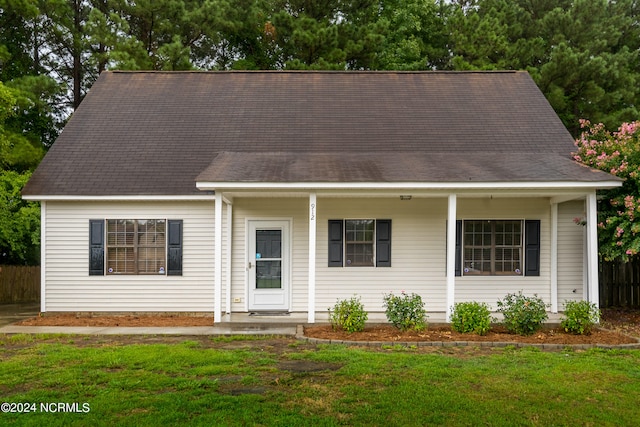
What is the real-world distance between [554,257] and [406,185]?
3964 mm

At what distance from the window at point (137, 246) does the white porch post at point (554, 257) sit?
8056 millimetres

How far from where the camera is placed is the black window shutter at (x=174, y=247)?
1119 cm

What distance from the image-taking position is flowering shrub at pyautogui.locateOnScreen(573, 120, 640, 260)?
983 cm

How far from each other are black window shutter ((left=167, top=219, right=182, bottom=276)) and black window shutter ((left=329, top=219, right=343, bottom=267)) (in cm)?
313

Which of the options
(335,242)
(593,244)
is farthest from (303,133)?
(593,244)

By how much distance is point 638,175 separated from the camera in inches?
383

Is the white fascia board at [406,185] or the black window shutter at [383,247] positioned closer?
the white fascia board at [406,185]

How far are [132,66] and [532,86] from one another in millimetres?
13368

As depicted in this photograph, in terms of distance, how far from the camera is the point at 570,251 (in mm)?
11438

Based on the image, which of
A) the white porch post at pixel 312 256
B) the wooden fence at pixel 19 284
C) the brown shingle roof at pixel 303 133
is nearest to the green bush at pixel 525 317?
the brown shingle roof at pixel 303 133

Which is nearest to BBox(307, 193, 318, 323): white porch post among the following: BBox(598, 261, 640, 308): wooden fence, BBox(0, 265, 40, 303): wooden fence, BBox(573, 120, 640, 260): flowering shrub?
BBox(573, 120, 640, 260): flowering shrub

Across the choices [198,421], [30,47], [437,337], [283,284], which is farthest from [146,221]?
[30,47]

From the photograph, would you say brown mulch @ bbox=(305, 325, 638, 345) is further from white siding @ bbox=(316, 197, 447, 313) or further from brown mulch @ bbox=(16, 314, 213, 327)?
brown mulch @ bbox=(16, 314, 213, 327)

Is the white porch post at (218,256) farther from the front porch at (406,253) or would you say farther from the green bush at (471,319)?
the green bush at (471,319)
